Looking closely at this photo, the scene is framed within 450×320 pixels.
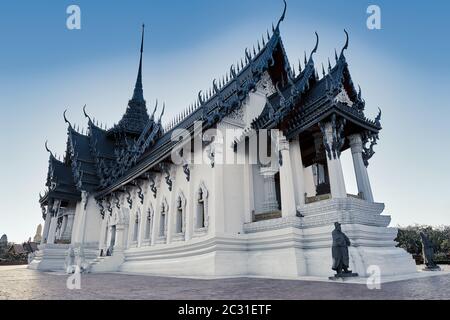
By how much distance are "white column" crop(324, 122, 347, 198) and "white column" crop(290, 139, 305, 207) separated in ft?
Answer: 3.56

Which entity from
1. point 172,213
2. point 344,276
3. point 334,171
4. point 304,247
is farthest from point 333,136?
point 172,213

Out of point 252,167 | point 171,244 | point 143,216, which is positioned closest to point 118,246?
point 143,216

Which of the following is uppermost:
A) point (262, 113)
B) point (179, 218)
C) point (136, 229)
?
point (262, 113)

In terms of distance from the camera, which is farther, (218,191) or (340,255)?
(218,191)

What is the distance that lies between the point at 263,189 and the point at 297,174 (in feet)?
5.81

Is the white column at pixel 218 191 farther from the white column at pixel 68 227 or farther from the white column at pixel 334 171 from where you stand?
the white column at pixel 68 227

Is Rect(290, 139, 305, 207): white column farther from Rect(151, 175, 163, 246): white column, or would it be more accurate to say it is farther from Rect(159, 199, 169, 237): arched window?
Rect(151, 175, 163, 246): white column

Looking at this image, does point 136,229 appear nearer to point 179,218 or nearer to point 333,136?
point 179,218

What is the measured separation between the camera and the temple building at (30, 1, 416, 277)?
8.18 m

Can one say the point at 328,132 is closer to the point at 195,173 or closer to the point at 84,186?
the point at 195,173

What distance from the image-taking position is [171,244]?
11.3 m

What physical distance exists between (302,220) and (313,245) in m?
0.78

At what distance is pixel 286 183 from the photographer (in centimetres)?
916
